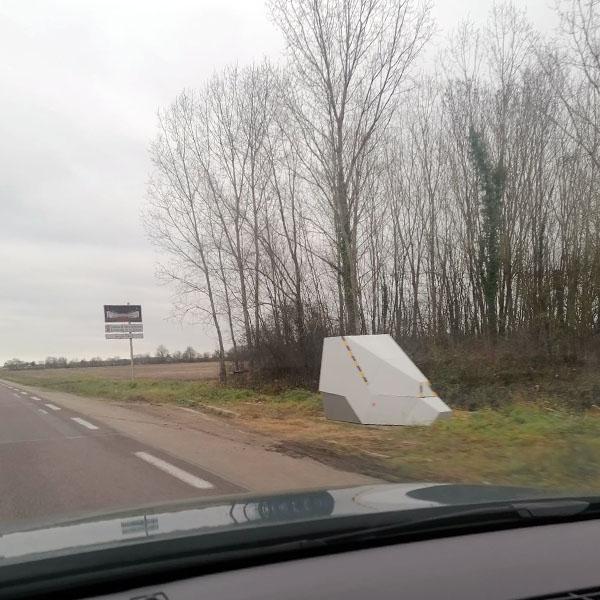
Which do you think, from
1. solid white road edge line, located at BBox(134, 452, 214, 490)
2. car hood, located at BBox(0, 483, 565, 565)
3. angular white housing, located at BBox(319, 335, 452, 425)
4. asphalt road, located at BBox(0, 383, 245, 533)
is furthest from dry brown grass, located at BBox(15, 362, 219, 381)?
car hood, located at BBox(0, 483, 565, 565)

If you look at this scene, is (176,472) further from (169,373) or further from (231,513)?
(169,373)

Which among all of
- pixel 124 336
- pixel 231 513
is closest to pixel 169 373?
pixel 124 336

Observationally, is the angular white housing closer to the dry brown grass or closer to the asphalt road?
the asphalt road

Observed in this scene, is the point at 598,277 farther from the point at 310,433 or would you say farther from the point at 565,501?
the point at 565,501

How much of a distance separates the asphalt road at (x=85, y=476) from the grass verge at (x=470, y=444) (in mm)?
2158

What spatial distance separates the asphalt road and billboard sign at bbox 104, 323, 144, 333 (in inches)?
740

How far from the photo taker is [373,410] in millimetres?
11914

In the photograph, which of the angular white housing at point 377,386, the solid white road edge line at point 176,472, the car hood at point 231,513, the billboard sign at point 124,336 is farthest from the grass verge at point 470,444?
the billboard sign at point 124,336

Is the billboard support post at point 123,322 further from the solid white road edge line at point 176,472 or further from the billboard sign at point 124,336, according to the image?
the solid white road edge line at point 176,472

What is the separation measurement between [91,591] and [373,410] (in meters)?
10.1

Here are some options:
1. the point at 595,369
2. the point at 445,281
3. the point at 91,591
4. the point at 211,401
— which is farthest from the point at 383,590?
the point at 445,281

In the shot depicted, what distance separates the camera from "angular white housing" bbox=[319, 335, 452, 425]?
11.6m

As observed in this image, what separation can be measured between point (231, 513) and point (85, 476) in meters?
5.68

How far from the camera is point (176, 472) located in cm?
802
